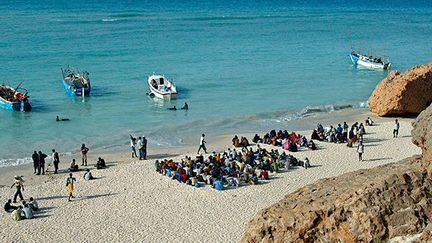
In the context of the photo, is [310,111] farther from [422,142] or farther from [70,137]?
[422,142]

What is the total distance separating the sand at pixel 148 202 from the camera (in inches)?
744

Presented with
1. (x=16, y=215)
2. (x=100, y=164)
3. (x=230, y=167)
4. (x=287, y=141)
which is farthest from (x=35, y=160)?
(x=287, y=141)

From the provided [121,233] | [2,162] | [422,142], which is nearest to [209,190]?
[121,233]

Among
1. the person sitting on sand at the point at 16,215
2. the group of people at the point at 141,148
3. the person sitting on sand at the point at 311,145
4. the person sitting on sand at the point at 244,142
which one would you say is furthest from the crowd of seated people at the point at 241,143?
the person sitting on sand at the point at 16,215

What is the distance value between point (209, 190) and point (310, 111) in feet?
60.6

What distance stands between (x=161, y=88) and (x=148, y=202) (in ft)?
72.3

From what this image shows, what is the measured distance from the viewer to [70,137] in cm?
3334

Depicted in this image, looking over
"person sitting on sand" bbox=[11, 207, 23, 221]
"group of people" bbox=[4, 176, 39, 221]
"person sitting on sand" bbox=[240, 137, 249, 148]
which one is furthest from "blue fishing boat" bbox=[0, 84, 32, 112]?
"person sitting on sand" bbox=[11, 207, 23, 221]

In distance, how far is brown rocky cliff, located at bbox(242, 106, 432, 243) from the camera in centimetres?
835

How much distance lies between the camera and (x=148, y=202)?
21.6m

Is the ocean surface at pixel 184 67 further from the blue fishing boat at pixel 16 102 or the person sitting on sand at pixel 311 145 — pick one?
the person sitting on sand at pixel 311 145

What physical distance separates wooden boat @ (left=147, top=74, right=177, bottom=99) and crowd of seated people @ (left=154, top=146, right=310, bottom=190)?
16337 millimetres

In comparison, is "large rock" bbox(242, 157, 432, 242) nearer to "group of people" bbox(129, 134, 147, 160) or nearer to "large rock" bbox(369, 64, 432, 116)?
"group of people" bbox(129, 134, 147, 160)

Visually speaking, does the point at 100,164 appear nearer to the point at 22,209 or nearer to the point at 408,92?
the point at 22,209
